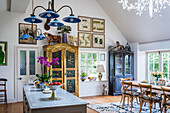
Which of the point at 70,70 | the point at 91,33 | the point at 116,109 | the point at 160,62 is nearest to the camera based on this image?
the point at 116,109

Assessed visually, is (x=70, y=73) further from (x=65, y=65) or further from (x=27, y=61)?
(x=27, y=61)

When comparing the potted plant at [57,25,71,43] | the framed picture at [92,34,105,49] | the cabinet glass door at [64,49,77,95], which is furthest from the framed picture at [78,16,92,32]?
the cabinet glass door at [64,49,77,95]

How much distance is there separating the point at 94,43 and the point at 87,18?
1.09m

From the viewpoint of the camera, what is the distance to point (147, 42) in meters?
7.57

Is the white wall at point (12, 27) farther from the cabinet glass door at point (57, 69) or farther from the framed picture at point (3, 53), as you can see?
the cabinet glass door at point (57, 69)

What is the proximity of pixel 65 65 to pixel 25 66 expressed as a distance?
143 cm

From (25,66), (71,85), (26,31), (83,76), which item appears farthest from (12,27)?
(83,76)

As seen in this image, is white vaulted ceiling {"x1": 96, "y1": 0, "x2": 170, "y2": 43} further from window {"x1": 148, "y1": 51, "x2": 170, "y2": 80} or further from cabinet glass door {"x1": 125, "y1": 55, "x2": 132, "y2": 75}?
cabinet glass door {"x1": 125, "y1": 55, "x2": 132, "y2": 75}

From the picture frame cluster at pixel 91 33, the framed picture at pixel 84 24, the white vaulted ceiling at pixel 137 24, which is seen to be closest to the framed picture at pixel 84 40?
the picture frame cluster at pixel 91 33

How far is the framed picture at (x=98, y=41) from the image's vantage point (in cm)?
755

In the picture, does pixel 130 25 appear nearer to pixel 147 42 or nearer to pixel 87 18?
pixel 147 42

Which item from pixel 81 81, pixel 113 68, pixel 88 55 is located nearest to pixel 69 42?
pixel 88 55

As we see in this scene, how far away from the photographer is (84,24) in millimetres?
7379

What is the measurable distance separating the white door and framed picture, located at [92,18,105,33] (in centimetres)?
267
